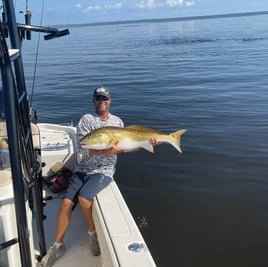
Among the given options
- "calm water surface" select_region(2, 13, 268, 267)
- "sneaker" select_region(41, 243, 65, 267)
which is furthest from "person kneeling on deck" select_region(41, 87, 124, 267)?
"calm water surface" select_region(2, 13, 268, 267)

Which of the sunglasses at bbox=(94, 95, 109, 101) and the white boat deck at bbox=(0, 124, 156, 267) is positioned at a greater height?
the sunglasses at bbox=(94, 95, 109, 101)

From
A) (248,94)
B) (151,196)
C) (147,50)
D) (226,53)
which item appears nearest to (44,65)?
(147,50)

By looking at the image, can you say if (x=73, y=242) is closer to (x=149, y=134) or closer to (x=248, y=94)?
(x=149, y=134)

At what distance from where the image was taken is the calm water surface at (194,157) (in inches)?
230

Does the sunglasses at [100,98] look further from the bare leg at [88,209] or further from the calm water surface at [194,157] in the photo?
the calm water surface at [194,157]

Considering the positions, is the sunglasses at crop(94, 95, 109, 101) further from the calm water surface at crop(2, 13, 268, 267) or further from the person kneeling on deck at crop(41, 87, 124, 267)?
the calm water surface at crop(2, 13, 268, 267)

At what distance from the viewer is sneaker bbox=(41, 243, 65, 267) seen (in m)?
3.58

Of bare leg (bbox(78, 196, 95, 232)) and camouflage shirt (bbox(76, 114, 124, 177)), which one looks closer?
bare leg (bbox(78, 196, 95, 232))

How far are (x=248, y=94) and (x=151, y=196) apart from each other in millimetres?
9258

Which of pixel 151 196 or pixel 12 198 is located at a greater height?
pixel 12 198

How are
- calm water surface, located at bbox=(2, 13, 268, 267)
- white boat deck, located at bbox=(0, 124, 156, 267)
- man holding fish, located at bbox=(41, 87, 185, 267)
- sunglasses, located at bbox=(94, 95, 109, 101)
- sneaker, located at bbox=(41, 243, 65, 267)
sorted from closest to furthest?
white boat deck, located at bbox=(0, 124, 156, 267), sneaker, located at bbox=(41, 243, 65, 267), man holding fish, located at bbox=(41, 87, 185, 267), sunglasses, located at bbox=(94, 95, 109, 101), calm water surface, located at bbox=(2, 13, 268, 267)

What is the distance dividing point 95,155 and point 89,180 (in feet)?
0.89

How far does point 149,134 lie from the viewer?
3.95m

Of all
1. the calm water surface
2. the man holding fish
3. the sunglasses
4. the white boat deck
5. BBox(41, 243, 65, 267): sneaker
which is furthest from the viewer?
the calm water surface
